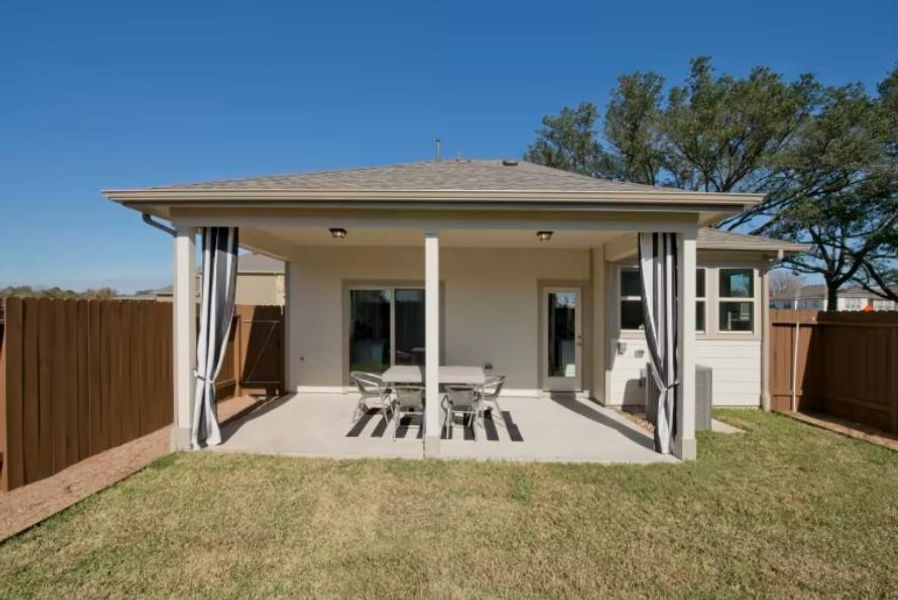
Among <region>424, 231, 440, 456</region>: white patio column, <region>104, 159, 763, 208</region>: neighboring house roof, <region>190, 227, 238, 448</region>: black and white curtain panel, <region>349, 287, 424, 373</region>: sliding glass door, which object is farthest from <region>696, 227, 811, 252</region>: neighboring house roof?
<region>190, 227, 238, 448</region>: black and white curtain panel

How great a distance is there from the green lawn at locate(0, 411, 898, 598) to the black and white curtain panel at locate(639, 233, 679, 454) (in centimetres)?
63

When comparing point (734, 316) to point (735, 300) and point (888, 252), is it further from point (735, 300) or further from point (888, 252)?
point (888, 252)

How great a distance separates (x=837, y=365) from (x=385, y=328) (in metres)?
8.24

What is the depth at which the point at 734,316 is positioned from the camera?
8156mm

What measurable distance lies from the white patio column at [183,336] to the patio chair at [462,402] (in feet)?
10.8

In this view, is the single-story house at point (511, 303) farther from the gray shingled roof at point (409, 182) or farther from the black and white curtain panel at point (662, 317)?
the black and white curtain panel at point (662, 317)

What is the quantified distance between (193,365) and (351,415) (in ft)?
8.38

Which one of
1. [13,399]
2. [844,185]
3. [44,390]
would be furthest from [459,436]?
[844,185]

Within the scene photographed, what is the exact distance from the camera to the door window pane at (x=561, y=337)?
8.61 meters

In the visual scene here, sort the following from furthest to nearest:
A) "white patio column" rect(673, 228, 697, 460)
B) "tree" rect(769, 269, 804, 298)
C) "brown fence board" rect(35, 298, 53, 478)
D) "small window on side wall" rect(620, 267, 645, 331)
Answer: "tree" rect(769, 269, 804, 298), "small window on side wall" rect(620, 267, 645, 331), "white patio column" rect(673, 228, 697, 460), "brown fence board" rect(35, 298, 53, 478)

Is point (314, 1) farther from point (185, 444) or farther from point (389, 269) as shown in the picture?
point (185, 444)

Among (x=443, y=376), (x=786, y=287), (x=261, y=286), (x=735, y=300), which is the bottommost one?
(x=443, y=376)

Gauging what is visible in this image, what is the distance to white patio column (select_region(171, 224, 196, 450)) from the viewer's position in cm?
524

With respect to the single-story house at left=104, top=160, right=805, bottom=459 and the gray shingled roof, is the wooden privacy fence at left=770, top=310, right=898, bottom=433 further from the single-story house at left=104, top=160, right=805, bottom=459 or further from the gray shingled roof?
the gray shingled roof
